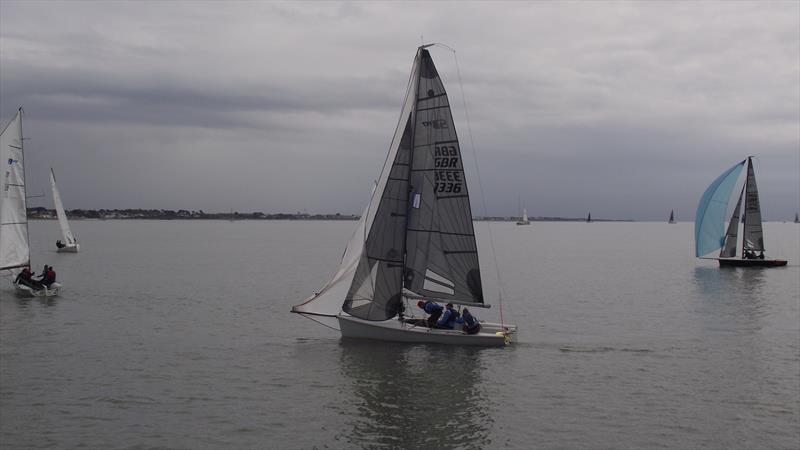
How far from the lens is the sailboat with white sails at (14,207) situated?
133 ft

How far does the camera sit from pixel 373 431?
18.6m

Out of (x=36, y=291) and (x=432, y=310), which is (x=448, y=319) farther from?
(x=36, y=291)

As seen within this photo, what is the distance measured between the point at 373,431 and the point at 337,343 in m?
10.6

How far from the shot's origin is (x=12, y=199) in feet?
136

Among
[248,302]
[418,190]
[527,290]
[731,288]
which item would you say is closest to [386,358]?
[418,190]

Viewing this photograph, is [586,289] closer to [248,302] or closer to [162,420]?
[248,302]

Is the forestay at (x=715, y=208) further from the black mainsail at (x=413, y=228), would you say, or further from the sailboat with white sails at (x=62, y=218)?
the sailboat with white sails at (x=62, y=218)

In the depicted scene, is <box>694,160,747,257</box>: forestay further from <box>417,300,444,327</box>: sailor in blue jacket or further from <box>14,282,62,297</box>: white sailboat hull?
<box>14,282,62,297</box>: white sailboat hull

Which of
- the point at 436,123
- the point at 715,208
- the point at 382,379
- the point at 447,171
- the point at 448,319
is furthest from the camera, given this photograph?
the point at 715,208

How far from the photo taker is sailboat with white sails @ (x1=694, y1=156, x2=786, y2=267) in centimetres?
6631

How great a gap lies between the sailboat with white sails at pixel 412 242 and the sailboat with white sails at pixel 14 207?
22855 mm

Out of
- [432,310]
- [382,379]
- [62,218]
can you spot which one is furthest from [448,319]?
[62,218]

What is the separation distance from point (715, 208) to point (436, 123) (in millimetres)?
49337

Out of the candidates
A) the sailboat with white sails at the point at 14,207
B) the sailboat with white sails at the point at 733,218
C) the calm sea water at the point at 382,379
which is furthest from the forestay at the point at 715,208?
the sailboat with white sails at the point at 14,207
